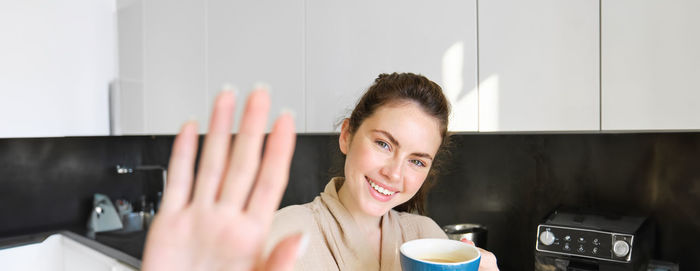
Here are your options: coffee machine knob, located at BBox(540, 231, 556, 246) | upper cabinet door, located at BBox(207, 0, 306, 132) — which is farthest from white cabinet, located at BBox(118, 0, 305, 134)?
coffee machine knob, located at BBox(540, 231, 556, 246)

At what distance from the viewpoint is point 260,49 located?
150 centimetres

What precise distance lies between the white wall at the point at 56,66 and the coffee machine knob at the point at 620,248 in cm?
199

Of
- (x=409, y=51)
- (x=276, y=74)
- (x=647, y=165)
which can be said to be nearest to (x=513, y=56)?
(x=409, y=51)

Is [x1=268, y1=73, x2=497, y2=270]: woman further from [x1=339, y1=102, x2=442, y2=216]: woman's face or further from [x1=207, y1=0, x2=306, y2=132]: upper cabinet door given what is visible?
[x1=207, y1=0, x2=306, y2=132]: upper cabinet door

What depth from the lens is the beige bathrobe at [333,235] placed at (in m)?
0.83

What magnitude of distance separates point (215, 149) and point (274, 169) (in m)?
0.04

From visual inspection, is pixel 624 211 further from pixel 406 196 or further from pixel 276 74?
pixel 276 74

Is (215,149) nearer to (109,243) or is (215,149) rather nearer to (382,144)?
(382,144)

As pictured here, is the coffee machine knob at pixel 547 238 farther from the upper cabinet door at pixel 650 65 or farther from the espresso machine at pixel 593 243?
the upper cabinet door at pixel 650 65

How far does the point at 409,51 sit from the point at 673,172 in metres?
0.69

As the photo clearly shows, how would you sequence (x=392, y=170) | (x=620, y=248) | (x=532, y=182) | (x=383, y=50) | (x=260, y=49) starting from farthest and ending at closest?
(x=260, y=49) → (x=532, y=182) → (x=383, y=50) → (x=620, y=248) → (x=392, y=170)

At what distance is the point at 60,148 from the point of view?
2.29 m

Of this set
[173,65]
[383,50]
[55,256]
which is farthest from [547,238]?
[55,256]

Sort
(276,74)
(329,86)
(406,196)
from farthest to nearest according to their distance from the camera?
(276,74) < (329,86) < (406,196)
